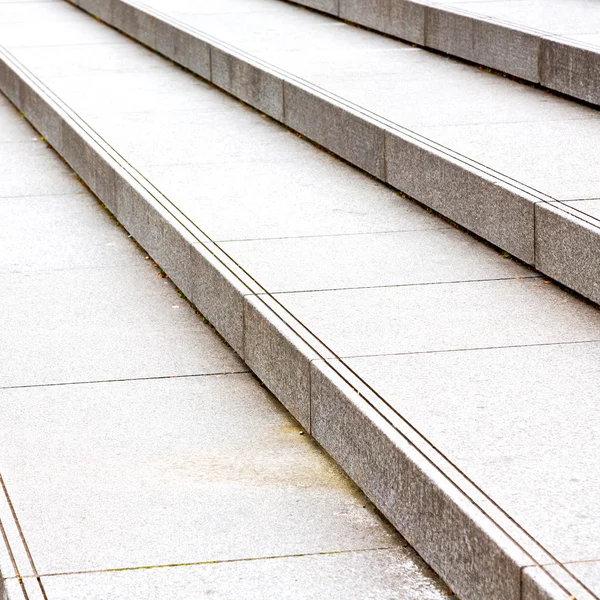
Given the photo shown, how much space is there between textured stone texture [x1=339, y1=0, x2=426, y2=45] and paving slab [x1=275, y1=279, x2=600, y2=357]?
14.9 feet

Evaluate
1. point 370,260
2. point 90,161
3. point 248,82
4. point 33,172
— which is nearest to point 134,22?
point 248,82

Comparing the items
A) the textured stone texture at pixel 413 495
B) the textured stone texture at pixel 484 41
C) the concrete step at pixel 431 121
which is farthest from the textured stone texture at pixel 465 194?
the textured stone texture at pixel 484 41

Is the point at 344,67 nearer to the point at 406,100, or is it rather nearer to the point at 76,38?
the point at 406,100

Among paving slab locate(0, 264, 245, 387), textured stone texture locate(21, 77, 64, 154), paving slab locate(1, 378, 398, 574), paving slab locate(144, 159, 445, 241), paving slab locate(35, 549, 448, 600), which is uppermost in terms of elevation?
paving slab locate(144, 159, 445, 241)

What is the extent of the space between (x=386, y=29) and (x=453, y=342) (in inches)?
233

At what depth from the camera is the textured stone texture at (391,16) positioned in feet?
29.1

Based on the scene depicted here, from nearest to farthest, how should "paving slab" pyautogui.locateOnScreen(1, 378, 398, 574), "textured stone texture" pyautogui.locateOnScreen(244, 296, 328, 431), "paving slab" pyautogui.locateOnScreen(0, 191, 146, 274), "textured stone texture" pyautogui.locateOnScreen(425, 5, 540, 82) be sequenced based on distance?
"paving slab" pyautogui.locateOnScreen(1, 378, 398, 574)
"textured stone texture" pyautogui.locateOnScreen(244, 296, 328, 431)
"paving slab" pyautogui.locateOnScreen(0, 191, 146, 274)
"textured stone texture" pyautogui.locateOnScreen(425, 5, 540, 82)

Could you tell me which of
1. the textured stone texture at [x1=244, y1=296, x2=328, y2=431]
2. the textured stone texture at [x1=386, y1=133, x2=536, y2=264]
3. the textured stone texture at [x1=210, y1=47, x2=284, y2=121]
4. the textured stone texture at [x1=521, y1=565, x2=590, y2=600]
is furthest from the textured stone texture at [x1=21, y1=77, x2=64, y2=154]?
the textured stone texture at [x1=521, y1=565, x2=590, y2=600]

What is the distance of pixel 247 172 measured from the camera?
6.60m

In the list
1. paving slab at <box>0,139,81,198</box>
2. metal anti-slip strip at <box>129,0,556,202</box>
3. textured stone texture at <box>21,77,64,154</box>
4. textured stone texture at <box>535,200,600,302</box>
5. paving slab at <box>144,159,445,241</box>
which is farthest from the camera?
textured stone texture at <box>21,77,64,154</box>

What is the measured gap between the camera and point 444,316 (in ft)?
14.3

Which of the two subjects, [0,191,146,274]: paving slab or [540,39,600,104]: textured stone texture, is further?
[540,39,600,104]: textured stone texture

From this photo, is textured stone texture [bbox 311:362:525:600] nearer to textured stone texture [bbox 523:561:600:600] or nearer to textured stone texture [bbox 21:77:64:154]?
textured stone texture [bbox 523:561:600:600]

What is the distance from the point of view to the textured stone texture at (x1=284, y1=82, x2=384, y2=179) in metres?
6.32
